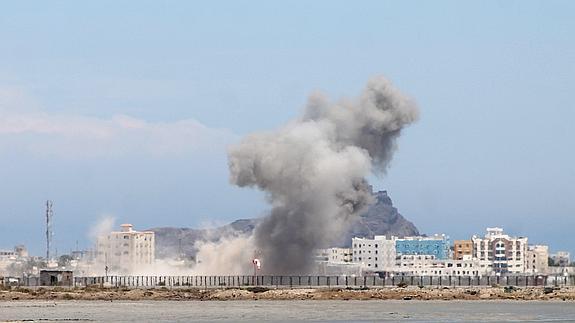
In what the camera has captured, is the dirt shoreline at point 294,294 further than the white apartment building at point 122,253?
No

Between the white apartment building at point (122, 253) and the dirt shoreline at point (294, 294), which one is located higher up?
the white apartment building at point (122, 253)

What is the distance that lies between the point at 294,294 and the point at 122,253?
84639 millimetres

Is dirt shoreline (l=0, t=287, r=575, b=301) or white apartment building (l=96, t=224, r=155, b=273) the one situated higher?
white apartment building (l=96, t=224, r=155, b=273)

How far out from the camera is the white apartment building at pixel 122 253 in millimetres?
182125

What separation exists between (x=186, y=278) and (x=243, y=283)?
49.7 ft

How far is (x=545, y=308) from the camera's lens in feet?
281

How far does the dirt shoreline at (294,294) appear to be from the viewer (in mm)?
106188

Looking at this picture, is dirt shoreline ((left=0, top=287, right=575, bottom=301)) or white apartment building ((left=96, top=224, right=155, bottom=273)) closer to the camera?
dirt shoreline ((left=0, top=287, right=575, bottom=301))

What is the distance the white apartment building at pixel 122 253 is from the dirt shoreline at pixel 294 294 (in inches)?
2448

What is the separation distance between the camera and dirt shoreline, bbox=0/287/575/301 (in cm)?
10619

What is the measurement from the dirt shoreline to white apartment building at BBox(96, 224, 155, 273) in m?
62.2

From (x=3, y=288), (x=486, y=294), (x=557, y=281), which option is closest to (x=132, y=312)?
(x=486, y=294)

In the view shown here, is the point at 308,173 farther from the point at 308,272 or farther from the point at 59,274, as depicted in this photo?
the point at 59,274

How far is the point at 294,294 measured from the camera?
359 ft
